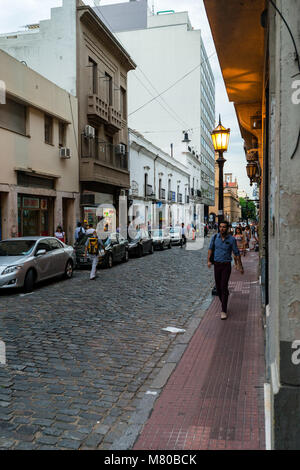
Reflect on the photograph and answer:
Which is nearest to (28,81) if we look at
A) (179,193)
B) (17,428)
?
(17,428)

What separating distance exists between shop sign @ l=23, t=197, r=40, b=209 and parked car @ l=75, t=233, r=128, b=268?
9.27 feet

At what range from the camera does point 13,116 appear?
17.1 meters

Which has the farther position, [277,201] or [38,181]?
[38,181]

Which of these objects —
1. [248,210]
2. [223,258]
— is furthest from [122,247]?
[248,210]

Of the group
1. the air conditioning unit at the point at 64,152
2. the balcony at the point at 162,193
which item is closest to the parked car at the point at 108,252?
the air conditioning unit at the point at 64,152

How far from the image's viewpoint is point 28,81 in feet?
58.7

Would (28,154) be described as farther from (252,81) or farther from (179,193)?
(179,193)

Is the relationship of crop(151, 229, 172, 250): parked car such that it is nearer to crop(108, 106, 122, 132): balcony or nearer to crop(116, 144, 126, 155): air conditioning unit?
crop(116, 144, 126, 155): air conditioning unit

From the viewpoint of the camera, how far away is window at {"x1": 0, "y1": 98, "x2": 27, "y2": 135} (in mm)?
16453

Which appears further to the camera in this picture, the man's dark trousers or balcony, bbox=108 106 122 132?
balcony, bbox=108 106 122 132

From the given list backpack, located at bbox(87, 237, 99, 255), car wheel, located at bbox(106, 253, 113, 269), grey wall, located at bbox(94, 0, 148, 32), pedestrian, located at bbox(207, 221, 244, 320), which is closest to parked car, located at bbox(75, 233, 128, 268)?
car wheel, located at bbox(106, 253, 113, 269)

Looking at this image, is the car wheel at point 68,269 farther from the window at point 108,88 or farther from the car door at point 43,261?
the window at point 108,88

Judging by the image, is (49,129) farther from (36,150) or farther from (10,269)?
(10,269)
